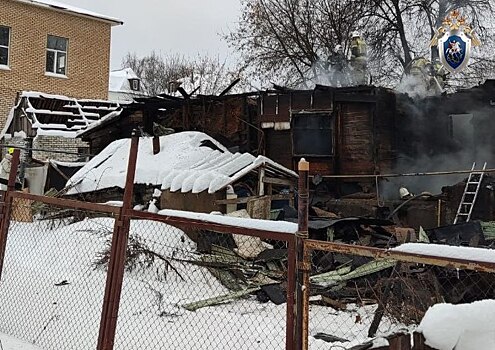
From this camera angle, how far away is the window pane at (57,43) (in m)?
24.1

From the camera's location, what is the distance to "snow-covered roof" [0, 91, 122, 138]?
1817 cm

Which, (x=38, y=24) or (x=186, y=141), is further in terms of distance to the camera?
(x=38, y=24)

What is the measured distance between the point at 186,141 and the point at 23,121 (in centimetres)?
983

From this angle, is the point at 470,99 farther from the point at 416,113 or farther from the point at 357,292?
the point at 357,292

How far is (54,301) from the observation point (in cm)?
608

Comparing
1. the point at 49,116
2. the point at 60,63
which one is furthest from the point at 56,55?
the point at 49,116

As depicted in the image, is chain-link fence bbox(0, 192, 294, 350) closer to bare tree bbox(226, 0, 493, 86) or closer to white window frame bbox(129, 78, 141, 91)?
bare tree bbox(226, 0, 493, 86)

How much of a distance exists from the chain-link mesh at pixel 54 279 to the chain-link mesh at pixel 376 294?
2.49 m

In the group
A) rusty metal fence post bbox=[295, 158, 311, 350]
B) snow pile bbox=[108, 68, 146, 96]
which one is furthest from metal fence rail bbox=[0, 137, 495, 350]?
snow pile bbox=[108, 68, 146, 96]

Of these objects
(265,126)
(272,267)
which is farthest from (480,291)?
(265,126)

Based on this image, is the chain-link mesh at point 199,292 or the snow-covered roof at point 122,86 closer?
the chain-link mesh at point 199,292

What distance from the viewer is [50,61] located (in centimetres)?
2422

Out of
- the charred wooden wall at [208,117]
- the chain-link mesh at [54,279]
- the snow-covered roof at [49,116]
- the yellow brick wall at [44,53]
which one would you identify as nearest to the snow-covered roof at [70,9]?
the yellow brick wall at [44,53]

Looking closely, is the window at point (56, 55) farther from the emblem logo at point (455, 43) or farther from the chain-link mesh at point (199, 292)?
the chain-link mesh at point (199, 292)
